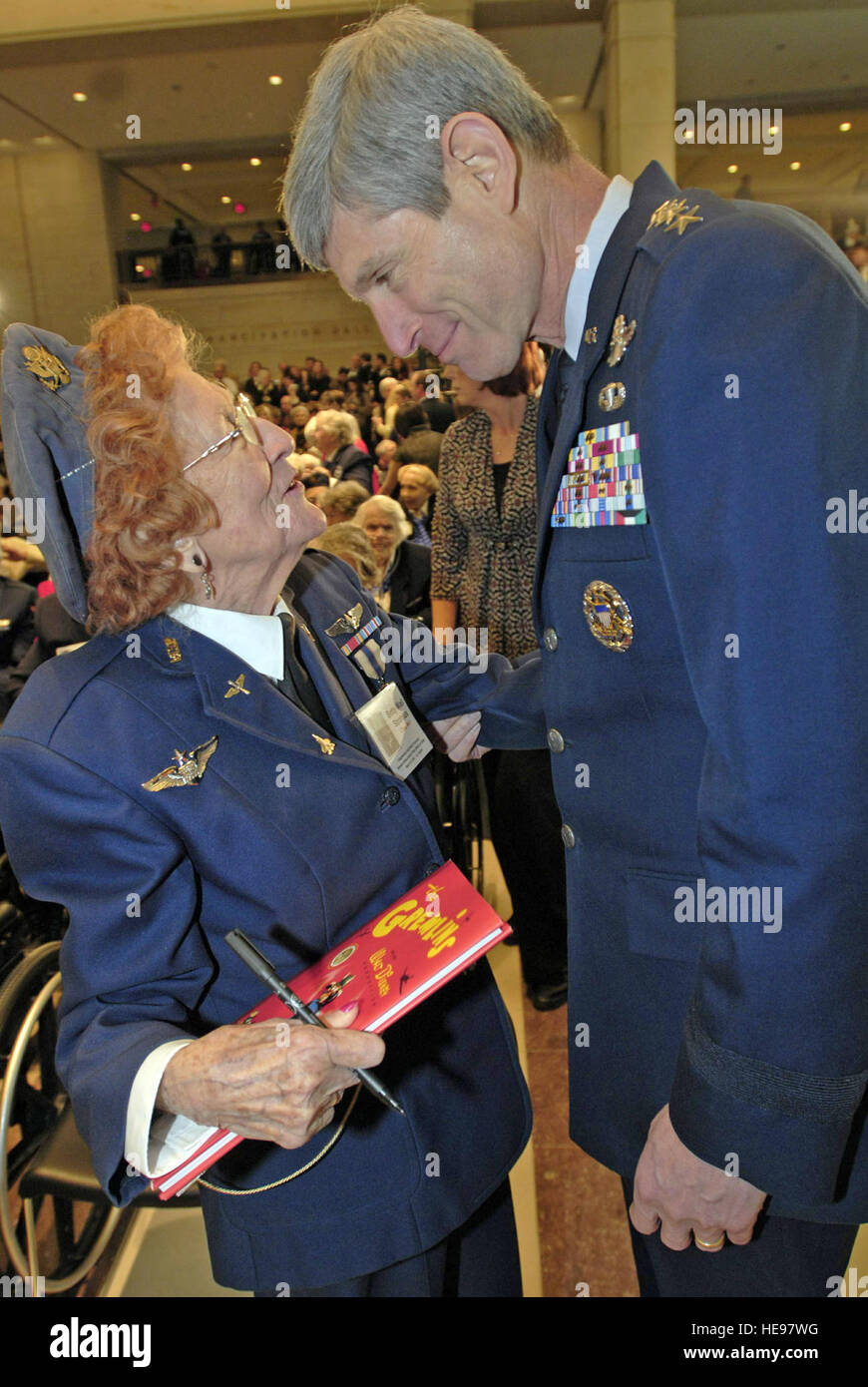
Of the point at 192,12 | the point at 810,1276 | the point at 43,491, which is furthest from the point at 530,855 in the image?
the point at 192,12

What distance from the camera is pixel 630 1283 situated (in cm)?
197

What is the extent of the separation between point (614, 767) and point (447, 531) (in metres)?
2.33

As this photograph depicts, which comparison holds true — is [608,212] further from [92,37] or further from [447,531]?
[92,37]

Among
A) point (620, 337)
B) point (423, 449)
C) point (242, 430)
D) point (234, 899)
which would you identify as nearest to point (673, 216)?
point (620, 337)

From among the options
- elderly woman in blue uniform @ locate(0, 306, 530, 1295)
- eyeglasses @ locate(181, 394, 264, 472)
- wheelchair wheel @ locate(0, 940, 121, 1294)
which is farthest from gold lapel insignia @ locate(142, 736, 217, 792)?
wheelchair wheel @ locate(0, 940, 121, 1294)

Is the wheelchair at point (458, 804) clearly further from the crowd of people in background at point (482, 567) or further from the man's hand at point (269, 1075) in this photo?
the man's hand at point (269, 1075)

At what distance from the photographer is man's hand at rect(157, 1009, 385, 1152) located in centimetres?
85

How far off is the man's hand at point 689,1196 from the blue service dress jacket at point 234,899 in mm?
366

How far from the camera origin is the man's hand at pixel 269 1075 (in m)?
0.85

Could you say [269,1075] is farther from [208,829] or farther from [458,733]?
[458,733]

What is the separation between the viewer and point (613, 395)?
0.92 metres

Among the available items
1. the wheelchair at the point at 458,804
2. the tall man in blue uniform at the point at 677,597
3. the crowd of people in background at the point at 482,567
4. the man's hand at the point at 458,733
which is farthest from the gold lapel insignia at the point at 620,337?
the wheelchair at the point at 458,804

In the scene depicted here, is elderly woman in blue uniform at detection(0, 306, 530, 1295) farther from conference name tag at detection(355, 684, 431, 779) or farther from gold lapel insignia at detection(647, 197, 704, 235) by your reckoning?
gold lapel insignia at detection(647, 197, 704, 235)

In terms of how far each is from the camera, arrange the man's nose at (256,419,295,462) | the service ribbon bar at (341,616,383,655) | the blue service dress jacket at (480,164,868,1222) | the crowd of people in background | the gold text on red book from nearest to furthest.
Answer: the blue service dress jacket at (480,164,868,1222)
the gold text on red book
the man's nose at (256,419,295,462)
the service ribbon bar at (341,616,383,655)
the crowd of people in background
